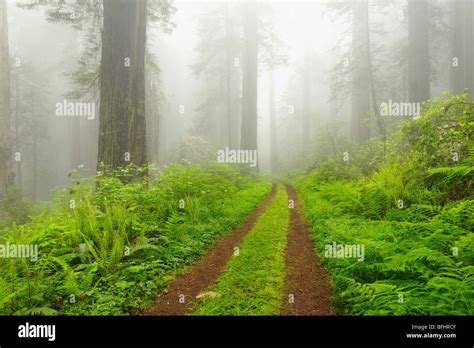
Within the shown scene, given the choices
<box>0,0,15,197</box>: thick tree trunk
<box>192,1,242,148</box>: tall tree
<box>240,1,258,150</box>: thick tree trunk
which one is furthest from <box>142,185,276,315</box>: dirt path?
<box>192,1,242,148</box>: tall tree

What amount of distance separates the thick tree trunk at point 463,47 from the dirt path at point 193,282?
19703 millimetres

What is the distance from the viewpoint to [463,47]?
17453 mm

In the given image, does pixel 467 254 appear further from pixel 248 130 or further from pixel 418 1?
pixel 248 130

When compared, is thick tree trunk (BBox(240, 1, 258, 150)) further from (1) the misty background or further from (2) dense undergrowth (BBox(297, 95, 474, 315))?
(2) dense undergrowth (BBox(297, 95, 474, 315))

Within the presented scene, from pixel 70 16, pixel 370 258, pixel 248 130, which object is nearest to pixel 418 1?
pixel 248 130

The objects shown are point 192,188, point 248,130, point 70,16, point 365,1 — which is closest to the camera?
point 192,188

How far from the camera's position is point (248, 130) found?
17.7m

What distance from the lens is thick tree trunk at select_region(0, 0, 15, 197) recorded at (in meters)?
10.5

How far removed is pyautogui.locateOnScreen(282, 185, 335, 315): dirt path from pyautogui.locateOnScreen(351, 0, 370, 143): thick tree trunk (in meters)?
12.9

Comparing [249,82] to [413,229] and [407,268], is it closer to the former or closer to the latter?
[413,229]

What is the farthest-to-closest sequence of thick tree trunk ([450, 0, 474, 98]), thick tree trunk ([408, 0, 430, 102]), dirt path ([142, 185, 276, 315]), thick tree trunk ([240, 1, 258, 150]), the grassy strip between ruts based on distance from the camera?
thick tree trunk ([240, 1, 258, 150]) → thick tree trunk ([450, 0, 474, 98]) → thick tree trunk ([408, 0, 430, 102]) → dirt path ([142, 185, 276, 315]) → the grassy strip between ruts

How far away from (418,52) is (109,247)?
1431cm
